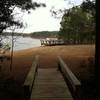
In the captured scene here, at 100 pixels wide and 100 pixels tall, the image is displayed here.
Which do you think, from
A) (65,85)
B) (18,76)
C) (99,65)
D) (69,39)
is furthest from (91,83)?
(69,39)

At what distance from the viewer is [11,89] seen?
11070 mm

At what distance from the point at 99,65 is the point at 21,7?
406 centimetres

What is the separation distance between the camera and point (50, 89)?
879cm

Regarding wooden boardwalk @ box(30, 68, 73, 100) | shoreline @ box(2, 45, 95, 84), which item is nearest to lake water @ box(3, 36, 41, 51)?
shoreline @ box(2, 45, 95, 84)

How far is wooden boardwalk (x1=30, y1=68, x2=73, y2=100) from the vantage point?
7806 millimetres

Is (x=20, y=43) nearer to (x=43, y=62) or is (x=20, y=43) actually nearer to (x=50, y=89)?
(x=43, y=62)

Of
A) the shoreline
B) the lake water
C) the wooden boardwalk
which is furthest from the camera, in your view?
the shoreline

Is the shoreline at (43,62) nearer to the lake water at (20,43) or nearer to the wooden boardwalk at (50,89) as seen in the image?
the lake water at (20,43)

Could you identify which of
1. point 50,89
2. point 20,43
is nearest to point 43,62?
point 20,43

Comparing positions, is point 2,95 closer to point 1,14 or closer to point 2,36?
point 2,36

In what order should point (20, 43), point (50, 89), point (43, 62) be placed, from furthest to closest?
point (20, 43) < point (43, 62) < point (50, 89)

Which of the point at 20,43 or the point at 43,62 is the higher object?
the point at 20,43

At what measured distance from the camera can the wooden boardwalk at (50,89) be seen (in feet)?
25.6

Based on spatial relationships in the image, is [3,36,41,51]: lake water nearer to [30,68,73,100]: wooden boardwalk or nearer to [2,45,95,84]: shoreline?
[2,45,95,84]: shoreline
